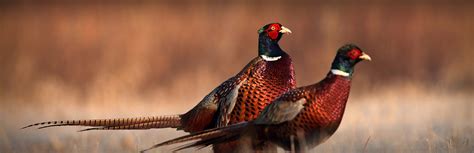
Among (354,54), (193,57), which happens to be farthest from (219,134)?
(193,57)

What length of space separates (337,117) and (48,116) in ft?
16.5

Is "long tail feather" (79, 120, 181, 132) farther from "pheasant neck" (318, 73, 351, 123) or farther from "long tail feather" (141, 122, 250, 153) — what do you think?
"pheasant neck" (318, 73, 351, 123)

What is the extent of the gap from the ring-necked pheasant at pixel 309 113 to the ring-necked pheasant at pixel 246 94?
2.20 feet

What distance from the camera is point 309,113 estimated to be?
6.56m

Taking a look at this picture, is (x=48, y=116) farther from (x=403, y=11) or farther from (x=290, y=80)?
(x=403, y=11)

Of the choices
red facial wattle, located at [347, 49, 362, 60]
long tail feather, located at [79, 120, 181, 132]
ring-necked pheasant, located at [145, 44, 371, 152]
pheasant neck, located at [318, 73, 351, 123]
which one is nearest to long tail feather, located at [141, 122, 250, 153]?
ring-necked pheasant, located at [145, 44, 371, 152]

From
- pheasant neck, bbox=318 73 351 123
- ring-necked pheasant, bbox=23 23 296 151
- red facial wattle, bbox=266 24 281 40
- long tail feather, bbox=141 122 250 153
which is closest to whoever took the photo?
pheasant neck, bbox=318 73 351 123

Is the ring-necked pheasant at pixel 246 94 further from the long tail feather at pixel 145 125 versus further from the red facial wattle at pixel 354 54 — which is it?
the red facial wattle at pixel 354 54

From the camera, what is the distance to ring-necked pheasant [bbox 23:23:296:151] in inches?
295

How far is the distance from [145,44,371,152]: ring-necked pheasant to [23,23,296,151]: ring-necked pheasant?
671mm

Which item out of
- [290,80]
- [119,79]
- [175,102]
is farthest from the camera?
[119,79]

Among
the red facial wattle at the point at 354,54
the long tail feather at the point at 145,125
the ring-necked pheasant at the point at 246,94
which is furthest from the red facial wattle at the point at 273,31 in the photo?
the red facial wattle at the point at 354,54

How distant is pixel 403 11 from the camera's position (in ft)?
56.0

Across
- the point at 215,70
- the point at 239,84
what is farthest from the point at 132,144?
the point at 215,70
